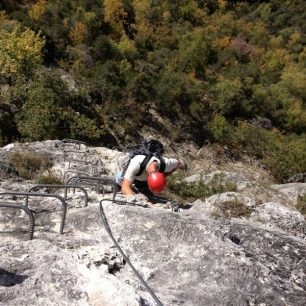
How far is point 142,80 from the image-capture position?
32.8 m

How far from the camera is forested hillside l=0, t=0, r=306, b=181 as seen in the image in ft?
79.7

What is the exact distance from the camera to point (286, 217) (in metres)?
8.68

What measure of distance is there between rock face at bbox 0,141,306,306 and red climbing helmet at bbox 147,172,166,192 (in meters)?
0.64

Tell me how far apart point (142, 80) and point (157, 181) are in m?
26.8

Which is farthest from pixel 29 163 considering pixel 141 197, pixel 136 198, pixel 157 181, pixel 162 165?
pixel 157 181

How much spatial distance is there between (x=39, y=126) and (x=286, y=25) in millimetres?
50795

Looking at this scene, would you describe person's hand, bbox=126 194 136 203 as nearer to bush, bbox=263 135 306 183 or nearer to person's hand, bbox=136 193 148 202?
person's hand, bbox=136 193 148 202

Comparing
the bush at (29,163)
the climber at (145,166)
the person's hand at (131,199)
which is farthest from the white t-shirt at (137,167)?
the bush at (29,163)

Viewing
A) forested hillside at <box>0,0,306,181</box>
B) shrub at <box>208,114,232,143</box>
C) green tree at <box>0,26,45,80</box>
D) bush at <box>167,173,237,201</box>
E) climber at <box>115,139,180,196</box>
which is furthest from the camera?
shrub at <box>208,114,232,143</box>

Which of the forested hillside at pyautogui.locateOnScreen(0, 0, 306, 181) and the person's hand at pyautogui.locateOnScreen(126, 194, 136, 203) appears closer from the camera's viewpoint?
the person's hand at pyautogui.locateOnScreen(126, 194, 136, 203)

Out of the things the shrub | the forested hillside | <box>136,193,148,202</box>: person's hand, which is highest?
<box>136,193,148,202</box>: person's hand

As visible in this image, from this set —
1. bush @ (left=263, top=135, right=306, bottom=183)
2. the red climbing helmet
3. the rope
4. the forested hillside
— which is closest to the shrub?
the forested hillside

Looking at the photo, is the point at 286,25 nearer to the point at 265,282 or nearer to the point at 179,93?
the point at 179,93

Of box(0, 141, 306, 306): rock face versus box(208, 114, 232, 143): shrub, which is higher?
box(0, 141, 306, 306): rock face
